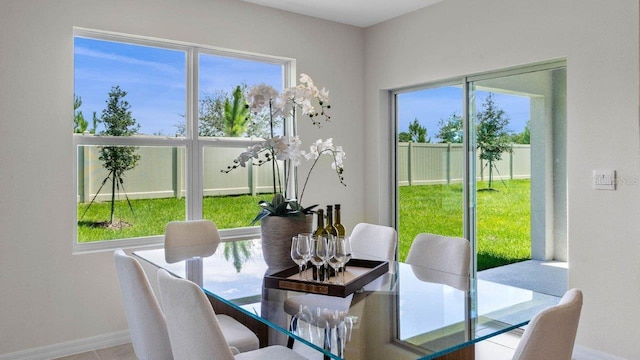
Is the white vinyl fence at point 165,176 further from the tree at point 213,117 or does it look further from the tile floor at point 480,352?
the tile floor at point 480,352

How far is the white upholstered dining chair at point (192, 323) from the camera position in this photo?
1471 mm

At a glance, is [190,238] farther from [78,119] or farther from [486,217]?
[486,217]

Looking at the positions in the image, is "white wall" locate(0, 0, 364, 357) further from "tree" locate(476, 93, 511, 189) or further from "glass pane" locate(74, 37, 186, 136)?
"tree" locate(476, 93, 511, 189)

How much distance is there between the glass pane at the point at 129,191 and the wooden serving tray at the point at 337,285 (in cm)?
193

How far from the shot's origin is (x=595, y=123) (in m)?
3.14

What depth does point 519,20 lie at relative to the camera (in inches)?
140

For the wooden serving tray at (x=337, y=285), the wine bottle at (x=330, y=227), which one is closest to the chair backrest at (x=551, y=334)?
the wooden serving tray at (x=337, y=285)

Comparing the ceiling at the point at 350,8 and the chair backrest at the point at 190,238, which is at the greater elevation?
the ceiling at the point at 350,8

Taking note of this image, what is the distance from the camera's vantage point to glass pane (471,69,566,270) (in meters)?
3.49

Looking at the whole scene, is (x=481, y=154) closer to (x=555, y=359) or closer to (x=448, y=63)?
(x=448, y=63)

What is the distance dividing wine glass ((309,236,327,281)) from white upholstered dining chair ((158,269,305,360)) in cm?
66

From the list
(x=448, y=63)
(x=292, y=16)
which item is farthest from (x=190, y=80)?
(x=448, y=63)

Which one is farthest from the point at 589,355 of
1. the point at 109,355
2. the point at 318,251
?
the point at 109,355

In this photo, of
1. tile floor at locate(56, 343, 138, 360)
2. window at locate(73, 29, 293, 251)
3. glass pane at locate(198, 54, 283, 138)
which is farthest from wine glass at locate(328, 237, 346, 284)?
glass pane at locate(198, 54, 283, 138)
